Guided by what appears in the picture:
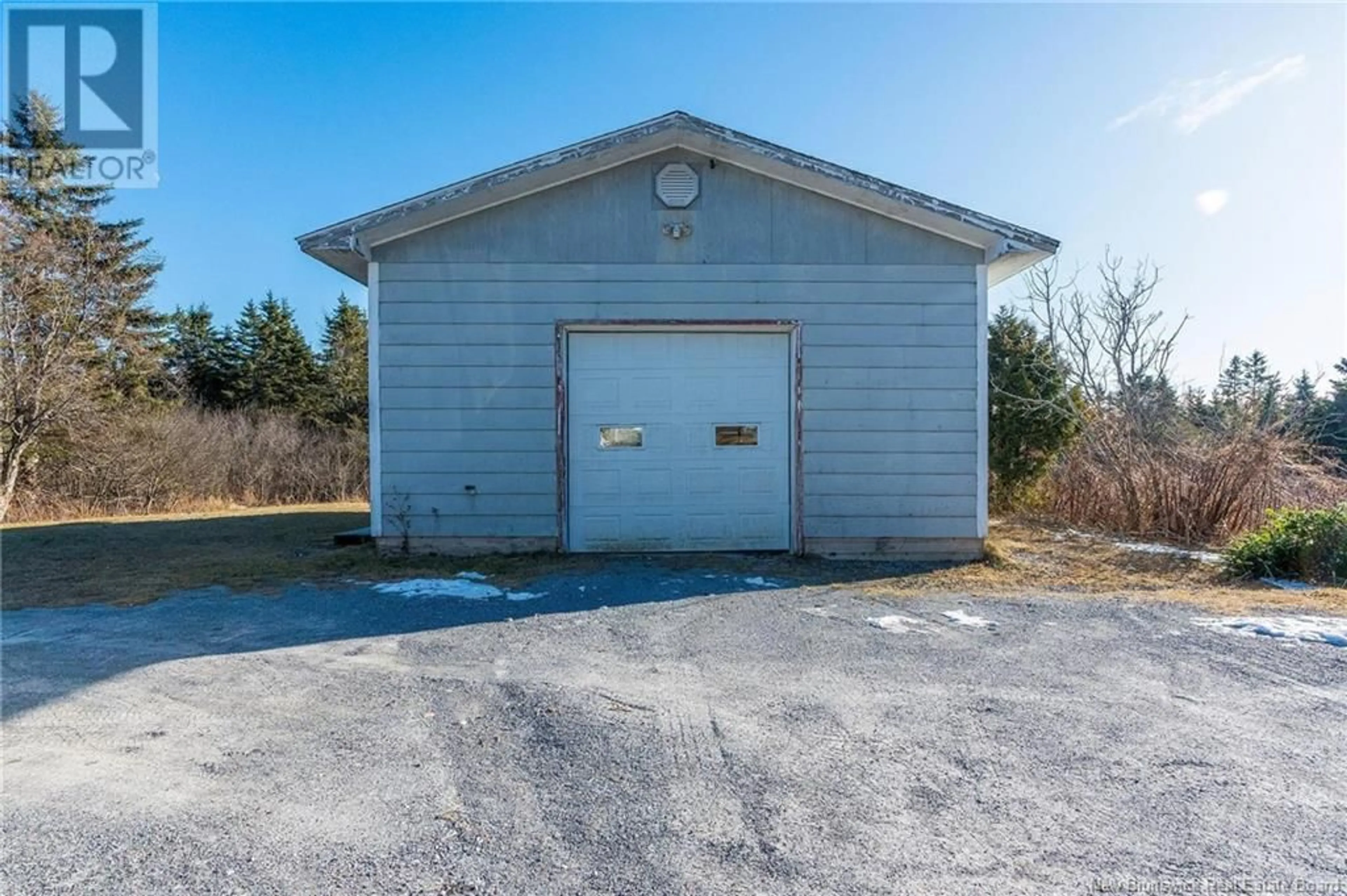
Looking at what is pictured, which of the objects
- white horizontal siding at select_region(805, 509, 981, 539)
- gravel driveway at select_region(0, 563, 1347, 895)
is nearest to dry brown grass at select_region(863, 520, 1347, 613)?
white horizontal siding at select_region(805, 509, 981, 539)

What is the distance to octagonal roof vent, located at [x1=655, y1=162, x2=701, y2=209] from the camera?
6777 mm

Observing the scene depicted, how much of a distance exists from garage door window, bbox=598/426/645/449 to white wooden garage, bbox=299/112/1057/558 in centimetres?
2

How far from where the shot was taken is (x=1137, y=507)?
28.7 ft

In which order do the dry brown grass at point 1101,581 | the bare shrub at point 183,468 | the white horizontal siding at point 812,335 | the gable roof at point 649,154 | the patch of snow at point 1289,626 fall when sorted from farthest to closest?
1. the bare shrub at point 183,468
2. the white horizontal siding at point 812,335
3. the gable roof at point 649,154
4. the dry brown grass at point 1101,581
5. the patch of snow at point 1289,626

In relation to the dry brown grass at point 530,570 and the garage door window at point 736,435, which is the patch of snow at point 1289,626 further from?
the garage door window at point 736,435

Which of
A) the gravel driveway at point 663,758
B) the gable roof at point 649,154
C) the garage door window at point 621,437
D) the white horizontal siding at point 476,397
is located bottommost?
the gravel driveway at point 663,758

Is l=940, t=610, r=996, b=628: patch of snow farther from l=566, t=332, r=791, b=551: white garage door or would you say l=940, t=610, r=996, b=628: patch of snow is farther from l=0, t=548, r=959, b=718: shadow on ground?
l=566, t=332, r=791, b=551: white garage door

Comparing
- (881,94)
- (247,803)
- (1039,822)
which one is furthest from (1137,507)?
(247,803)

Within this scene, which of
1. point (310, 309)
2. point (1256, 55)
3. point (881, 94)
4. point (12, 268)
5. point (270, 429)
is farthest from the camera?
point (310, 309)

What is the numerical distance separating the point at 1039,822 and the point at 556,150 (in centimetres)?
633

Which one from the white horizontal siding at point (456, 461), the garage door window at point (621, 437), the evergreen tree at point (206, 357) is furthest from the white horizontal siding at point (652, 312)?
the evergreen tree at point (206, 357)

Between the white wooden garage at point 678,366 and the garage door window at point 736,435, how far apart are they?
20mm

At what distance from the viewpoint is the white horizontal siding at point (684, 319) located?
6.76m

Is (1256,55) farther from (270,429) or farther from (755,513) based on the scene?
(270,429)
